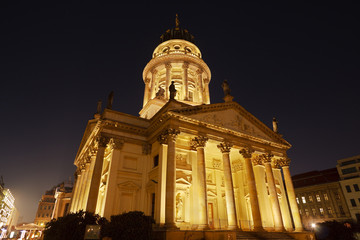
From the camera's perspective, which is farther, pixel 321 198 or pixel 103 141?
pixel 321 198

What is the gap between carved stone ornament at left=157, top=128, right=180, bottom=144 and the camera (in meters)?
20.1

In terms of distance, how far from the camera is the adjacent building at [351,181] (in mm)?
47219

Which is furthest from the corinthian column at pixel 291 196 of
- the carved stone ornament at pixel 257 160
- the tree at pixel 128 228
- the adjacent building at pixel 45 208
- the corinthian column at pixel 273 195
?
the adjacent building at pixel 45 208

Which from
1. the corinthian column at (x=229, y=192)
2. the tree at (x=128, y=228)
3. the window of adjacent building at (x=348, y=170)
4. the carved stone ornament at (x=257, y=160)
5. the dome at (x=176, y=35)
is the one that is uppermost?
the dome at (x=176, y=35)

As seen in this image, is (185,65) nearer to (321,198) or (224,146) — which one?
(224,146)

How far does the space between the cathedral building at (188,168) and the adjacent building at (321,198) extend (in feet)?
104

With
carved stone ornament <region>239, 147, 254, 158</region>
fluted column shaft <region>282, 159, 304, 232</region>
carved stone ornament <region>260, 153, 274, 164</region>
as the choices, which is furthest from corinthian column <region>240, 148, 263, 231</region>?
fluted column shaft <region>282, 159, 304, 232</region>

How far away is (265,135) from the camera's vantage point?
27688 millimetres

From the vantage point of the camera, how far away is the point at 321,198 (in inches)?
2074

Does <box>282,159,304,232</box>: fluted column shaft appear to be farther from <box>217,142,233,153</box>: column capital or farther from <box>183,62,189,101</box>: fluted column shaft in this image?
<box>183,62,189,101</box>: fluted column shaft

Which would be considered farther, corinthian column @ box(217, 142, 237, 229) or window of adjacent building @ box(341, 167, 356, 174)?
window of adjacent building @ box(341, 167, 356, 174)

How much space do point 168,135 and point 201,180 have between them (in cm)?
481

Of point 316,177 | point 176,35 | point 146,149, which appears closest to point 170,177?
point 146,149

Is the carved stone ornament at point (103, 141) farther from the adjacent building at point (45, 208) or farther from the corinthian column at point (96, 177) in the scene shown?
the adjacent building at point (45, 208)
